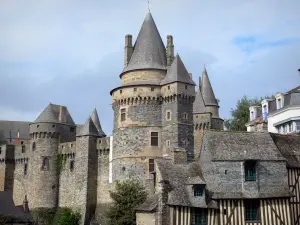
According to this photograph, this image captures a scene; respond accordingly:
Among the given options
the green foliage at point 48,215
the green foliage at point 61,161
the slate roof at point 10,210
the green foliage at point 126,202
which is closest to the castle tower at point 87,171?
the green foliage at point 48,215

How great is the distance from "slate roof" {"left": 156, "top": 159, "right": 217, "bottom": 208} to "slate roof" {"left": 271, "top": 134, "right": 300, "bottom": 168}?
491cm

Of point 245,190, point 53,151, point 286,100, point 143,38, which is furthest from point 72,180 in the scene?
point 245,190

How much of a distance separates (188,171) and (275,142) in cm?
545

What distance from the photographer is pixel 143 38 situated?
136 ft

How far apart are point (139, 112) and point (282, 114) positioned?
10687 mm

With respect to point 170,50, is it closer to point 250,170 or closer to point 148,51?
point 148,51

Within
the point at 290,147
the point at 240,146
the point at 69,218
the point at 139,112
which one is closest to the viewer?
the point at 240,146

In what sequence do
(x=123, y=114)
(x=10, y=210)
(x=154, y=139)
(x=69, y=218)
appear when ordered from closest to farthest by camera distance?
(x=154, y=139)
(x=123, y=114)
(x=69, y=218)
(x=10, y=210)

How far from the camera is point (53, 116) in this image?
49.2 m

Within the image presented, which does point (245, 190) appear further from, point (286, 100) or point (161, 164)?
point (286, 100)

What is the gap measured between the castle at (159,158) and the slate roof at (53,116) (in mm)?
111

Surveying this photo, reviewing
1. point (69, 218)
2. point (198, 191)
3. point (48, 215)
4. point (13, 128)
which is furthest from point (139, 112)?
point (13, 128)

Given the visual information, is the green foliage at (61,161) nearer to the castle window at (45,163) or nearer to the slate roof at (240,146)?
the castle window at (45,163)

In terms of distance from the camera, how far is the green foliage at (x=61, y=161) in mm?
47062
